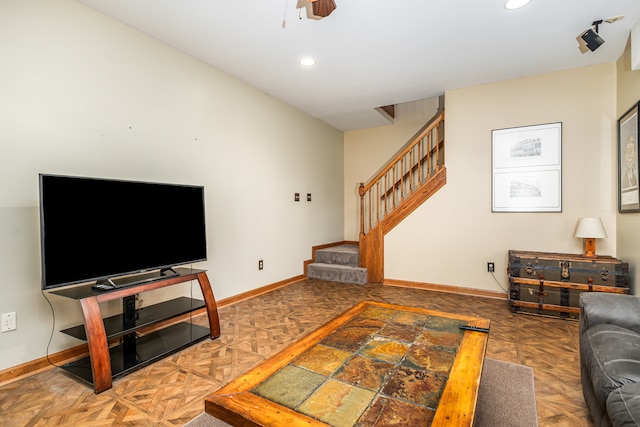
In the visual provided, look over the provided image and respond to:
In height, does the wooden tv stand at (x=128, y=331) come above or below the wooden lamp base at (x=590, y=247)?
below

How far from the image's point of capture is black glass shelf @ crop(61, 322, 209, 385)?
6.72ft

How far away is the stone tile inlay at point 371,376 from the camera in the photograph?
42.4 inches

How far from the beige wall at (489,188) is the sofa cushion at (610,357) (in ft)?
7.67

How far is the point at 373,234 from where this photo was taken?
4.65 meters

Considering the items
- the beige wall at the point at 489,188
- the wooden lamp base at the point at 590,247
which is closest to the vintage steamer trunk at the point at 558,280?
the wooden lamp base at the point at 590,247

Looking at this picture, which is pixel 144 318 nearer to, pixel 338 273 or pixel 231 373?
pixel 231 373

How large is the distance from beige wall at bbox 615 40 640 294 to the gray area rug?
177 centimetres

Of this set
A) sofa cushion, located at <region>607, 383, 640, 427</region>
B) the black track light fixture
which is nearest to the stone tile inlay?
sofa cushion, located at <region>607, 383, 640, 427</region>

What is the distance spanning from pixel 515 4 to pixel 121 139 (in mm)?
3247

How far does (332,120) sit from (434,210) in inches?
92.1

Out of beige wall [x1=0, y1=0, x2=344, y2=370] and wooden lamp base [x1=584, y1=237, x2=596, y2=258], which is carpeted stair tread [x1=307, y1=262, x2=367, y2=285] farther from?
wooden lamp base [x1=584, y1=237, x2=596, y2=258]

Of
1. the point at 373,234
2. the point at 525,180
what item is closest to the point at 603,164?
the point at 525,180

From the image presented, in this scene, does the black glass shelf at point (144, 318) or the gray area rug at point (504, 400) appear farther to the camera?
the black glass shelf at point (144, 318)

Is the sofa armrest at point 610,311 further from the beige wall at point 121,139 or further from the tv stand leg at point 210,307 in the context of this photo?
the beige wall at point 121,139
